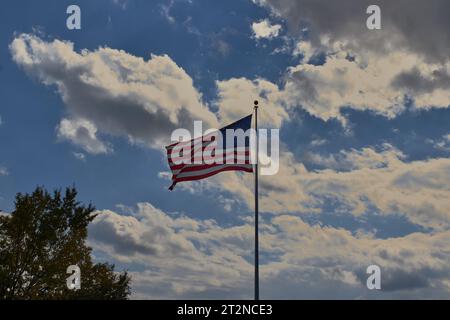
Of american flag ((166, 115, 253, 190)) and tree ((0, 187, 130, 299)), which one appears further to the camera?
tree ((0, 187, 130, 299))

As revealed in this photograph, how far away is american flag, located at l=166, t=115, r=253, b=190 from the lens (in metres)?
22.1

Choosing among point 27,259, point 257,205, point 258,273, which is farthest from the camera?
point 27,259

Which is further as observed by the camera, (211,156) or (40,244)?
(40,244)

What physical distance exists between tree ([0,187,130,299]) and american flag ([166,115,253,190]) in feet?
57.1

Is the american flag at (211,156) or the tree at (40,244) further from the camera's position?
the tree at (40,244)

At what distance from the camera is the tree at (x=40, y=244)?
117 feet

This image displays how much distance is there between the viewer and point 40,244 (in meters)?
36.0

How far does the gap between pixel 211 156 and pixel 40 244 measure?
738 inches

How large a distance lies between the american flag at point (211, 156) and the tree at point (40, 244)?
17394 millimetres

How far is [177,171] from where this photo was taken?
883 inches
